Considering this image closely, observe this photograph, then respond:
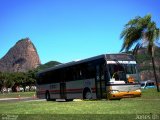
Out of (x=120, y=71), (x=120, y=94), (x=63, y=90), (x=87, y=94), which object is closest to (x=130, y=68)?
(x=120, y=71)

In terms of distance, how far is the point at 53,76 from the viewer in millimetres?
32688

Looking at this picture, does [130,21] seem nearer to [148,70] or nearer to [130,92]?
[130,92]

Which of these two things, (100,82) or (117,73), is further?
(100,82)

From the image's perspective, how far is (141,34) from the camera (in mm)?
36375

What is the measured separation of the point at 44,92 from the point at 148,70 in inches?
4571

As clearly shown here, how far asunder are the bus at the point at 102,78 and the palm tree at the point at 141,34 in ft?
30.1

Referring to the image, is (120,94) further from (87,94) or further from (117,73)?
(87,94)

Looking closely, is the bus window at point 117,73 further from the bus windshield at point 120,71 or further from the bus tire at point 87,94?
the bus tire at point 87,94

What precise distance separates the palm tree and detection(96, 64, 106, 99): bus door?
40.8 feet

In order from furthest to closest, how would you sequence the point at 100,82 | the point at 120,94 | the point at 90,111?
1. the point at 100,82
2. the point at 120,94
3. the point at 90,111

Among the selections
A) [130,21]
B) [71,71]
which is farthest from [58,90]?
[130,21]

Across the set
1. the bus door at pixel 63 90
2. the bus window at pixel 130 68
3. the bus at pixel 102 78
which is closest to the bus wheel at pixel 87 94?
the bus at pixel 102 78

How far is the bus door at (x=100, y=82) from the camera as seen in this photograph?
24141 millimetres

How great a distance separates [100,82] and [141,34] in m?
13.4
